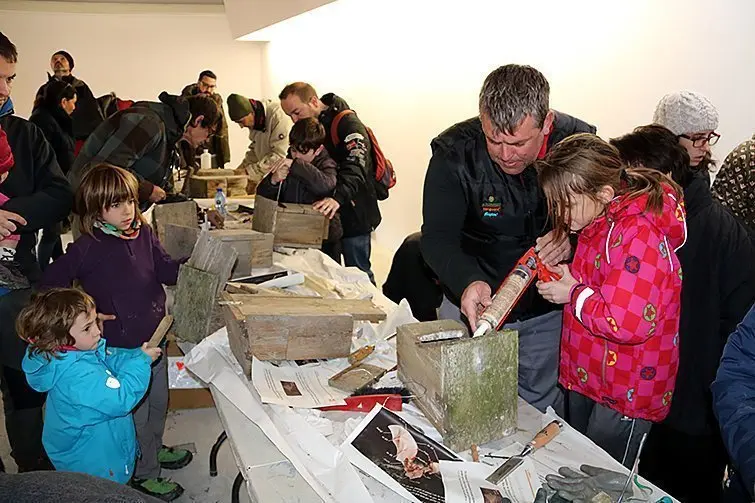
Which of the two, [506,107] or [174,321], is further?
[174,321]

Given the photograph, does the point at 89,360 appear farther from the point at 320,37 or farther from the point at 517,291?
the point at 320,37

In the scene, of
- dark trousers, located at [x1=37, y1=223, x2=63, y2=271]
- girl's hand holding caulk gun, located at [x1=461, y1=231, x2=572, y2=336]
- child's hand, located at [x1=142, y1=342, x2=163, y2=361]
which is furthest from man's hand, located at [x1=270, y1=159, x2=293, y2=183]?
girl's hand holding caulk gun, located at [x1=461, y1=231, x2=572, y2=336]

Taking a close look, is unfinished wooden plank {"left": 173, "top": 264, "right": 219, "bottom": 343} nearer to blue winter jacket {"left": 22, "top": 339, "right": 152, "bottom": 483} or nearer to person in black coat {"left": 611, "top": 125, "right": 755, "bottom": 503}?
blue winter jacket {"left": 22, "top": 339, "right": 152, "bottom": 483}

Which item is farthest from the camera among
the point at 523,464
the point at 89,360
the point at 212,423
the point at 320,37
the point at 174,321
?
the point at 320,37

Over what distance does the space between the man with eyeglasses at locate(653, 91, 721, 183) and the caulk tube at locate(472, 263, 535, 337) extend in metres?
1.03

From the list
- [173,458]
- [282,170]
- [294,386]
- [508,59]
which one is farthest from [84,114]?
[294,386]

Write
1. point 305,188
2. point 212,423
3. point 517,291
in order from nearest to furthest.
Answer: point 517,291 → point 212,423 → point 305,188

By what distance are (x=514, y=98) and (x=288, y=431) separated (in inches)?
39.1

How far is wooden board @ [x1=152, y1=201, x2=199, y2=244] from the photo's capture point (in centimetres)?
316

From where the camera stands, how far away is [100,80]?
9.78m

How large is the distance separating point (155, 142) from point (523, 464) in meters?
2.36

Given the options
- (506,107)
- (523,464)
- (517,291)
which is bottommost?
(523,464)

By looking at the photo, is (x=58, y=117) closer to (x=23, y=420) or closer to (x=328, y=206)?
(x=328, y=206)

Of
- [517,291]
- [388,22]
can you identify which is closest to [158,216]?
[517,291]
